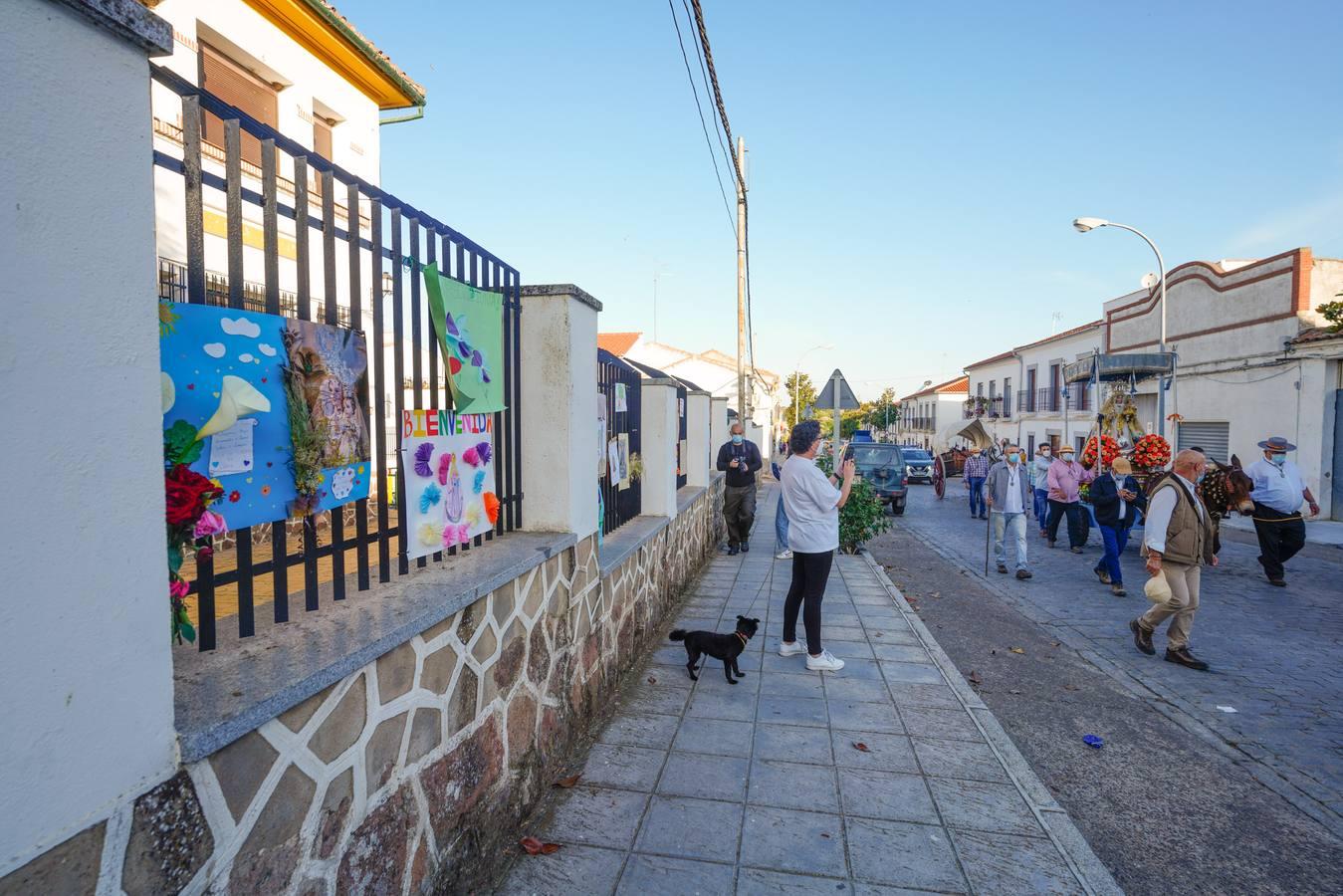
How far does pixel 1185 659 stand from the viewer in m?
5.67

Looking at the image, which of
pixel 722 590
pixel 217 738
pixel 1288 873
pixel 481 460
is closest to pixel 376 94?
pixel 722 590

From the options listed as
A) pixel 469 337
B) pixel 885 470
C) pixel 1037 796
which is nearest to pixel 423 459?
pixel 469 337

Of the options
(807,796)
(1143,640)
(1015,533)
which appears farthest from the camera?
(1015,533)

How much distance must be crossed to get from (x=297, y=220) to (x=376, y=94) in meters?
10.5

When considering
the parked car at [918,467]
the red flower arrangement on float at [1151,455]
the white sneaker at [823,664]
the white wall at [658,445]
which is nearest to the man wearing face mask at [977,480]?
the red flower arrangement on float at [1151,455]

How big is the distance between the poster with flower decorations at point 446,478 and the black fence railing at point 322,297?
6 cm

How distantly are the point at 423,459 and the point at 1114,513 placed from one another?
8814 millimetres

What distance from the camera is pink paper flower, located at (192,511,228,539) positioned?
5.90 feet

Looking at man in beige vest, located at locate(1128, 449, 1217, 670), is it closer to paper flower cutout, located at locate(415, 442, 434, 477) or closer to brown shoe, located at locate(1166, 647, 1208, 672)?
brown shoe, located at locate(1166, 647, 1208, 672)

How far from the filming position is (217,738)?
1.52 m

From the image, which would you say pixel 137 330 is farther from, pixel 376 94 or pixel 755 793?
pixel 376 94

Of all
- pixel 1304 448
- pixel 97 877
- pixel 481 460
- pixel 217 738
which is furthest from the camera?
pixel 1304 448

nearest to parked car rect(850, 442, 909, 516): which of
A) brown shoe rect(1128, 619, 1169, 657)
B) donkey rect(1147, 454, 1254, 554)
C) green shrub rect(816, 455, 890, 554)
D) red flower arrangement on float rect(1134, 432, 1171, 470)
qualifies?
green shrub rect(816, 455, 890, 554)

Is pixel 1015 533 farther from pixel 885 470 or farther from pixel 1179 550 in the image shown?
pixel 885 470
